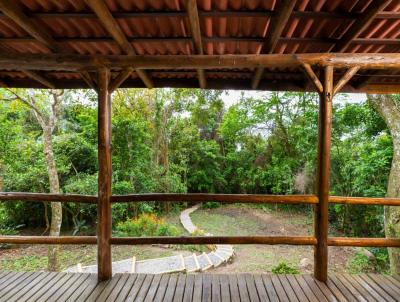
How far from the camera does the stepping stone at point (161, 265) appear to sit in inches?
302

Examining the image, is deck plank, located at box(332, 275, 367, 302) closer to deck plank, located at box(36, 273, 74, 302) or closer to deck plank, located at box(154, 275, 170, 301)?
deck plank, located at box(154, 275, 170, 301)

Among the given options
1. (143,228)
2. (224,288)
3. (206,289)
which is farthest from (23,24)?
(143,228)

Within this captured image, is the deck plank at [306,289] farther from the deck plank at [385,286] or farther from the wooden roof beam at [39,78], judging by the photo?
the wooden roof beam at [39,78]

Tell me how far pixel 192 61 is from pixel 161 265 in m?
6.83

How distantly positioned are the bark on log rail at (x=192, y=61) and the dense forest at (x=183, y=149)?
5.67 meters

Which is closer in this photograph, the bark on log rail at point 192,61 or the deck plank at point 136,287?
the deck plank at point 136,287

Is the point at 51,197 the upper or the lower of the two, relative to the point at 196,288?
upper

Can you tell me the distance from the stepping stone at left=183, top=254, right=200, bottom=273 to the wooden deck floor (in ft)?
15.5

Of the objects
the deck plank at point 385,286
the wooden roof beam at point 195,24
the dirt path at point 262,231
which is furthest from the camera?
the dirt path at point 262,231

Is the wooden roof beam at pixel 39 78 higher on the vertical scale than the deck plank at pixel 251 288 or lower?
higher

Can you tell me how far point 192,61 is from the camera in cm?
315

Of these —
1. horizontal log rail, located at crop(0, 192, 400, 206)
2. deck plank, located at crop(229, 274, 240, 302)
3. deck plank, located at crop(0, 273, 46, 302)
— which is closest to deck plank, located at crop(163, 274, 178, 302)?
deck plank, located at crop(229, 274, 240, 302)

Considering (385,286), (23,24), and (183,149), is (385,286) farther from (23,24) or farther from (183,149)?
(183,149)

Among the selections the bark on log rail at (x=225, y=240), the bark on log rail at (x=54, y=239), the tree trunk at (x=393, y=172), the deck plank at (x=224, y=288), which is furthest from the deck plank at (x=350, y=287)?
the tree trunk at (x=393, y=172)
